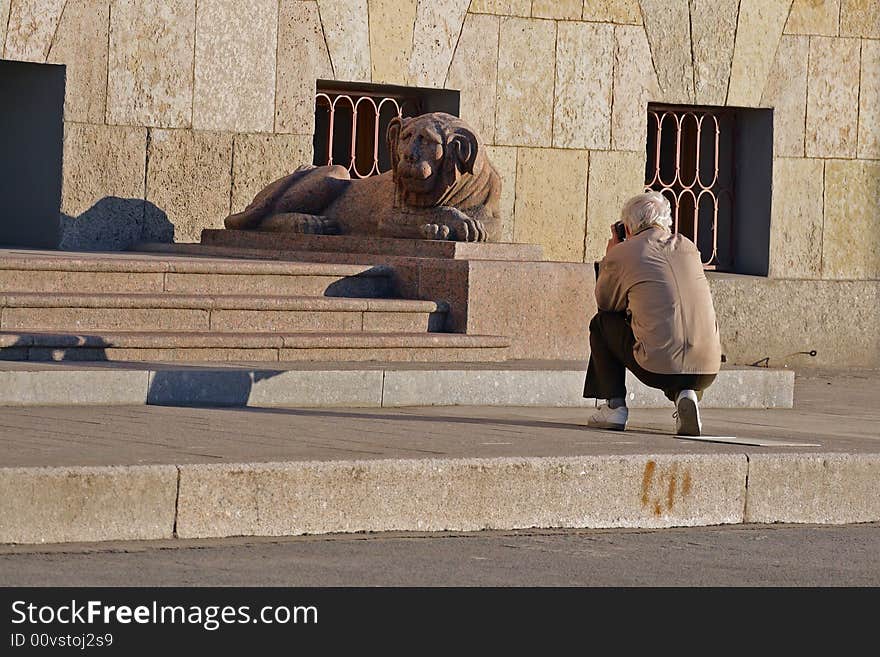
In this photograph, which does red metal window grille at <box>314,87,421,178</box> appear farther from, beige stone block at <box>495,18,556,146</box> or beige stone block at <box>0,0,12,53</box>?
beige stone block at <box>0,0,12,53</box>

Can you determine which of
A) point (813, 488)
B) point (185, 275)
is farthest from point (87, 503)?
point (185, 275)

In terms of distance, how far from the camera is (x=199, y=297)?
11.7 meters

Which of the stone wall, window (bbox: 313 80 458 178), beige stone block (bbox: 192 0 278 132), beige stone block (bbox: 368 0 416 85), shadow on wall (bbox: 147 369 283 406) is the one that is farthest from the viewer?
window (bbox: 313 80 458 178)

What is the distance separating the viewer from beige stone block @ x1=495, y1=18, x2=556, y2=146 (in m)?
16.8

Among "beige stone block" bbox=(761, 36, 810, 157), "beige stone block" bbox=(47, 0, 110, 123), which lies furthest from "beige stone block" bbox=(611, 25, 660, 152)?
"beige stone block" bbox=(47, 0, 110, 123)

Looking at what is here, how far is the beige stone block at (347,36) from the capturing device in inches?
628

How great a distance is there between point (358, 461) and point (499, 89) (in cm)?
952

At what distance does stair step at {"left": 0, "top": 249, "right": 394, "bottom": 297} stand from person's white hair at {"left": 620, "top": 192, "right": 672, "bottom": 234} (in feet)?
10.8

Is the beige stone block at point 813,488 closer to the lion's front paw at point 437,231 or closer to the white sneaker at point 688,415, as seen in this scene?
the white sneaker at point 688,415

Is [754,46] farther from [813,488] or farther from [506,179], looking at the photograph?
[813,488]

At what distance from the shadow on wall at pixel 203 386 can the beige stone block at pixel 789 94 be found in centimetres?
910

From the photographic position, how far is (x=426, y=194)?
13.2 meters
